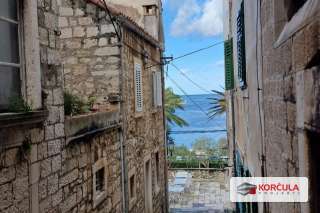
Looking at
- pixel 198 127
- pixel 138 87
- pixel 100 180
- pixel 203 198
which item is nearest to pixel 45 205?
pixel 100 180

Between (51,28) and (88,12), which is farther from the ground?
(88,12)

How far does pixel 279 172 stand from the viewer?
13.7ft

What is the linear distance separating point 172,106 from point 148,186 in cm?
2380

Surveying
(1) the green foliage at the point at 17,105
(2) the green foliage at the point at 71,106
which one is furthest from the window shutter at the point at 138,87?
(1) the green foliage at the point at 17,105

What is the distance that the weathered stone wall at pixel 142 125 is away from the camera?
977 centimetres

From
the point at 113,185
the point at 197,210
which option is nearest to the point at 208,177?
the point at 197,210

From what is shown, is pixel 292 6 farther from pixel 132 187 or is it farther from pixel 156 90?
pixel 156 90

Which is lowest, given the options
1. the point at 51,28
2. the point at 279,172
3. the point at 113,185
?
the point at 113,185

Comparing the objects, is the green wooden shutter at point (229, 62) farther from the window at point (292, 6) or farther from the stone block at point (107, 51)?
the window at point (292, 6)

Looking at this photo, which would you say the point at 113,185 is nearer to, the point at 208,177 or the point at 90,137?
the point at 90,137

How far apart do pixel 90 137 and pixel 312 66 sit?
4.87 meters

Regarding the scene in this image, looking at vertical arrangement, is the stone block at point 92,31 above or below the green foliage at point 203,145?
above

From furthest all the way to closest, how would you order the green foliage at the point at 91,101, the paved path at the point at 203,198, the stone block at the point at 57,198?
the paved path at the point at 203,198, the green foliage at the point at 91,101, the stone block at the point at 57,198

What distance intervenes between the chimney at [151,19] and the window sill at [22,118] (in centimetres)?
963
